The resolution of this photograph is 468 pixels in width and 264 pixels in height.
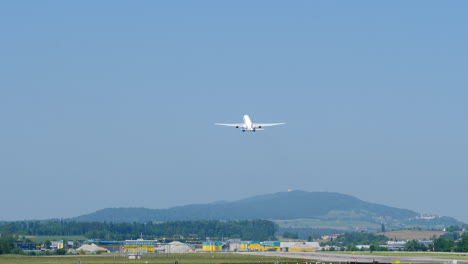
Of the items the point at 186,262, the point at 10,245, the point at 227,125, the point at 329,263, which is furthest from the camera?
the point at 10,245

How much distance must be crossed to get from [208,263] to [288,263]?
12712mm

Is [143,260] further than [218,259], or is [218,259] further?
[218,259]

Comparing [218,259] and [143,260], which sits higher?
[143,260]

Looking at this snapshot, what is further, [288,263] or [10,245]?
[10,245]

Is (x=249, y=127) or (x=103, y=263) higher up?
(x=249, y=127)

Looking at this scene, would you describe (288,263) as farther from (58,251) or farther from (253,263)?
(58,251)

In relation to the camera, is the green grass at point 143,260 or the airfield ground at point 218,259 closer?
the green grass at point 143,260

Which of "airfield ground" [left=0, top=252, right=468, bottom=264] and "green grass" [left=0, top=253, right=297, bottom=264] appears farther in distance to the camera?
"airfield ground" [left=0, top=252, right=468, bottom=264]

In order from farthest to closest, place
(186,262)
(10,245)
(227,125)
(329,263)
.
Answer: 1. (10,245)
2. (227,125)
3. (186,262)
4. (329,263)

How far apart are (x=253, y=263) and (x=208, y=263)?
758cm

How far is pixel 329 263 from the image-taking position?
12988 centimetres

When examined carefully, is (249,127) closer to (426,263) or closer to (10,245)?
(426,263)

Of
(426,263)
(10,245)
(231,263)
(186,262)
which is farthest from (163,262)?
(10,245)

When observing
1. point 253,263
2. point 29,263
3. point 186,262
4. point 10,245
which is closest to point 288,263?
point 253,263
